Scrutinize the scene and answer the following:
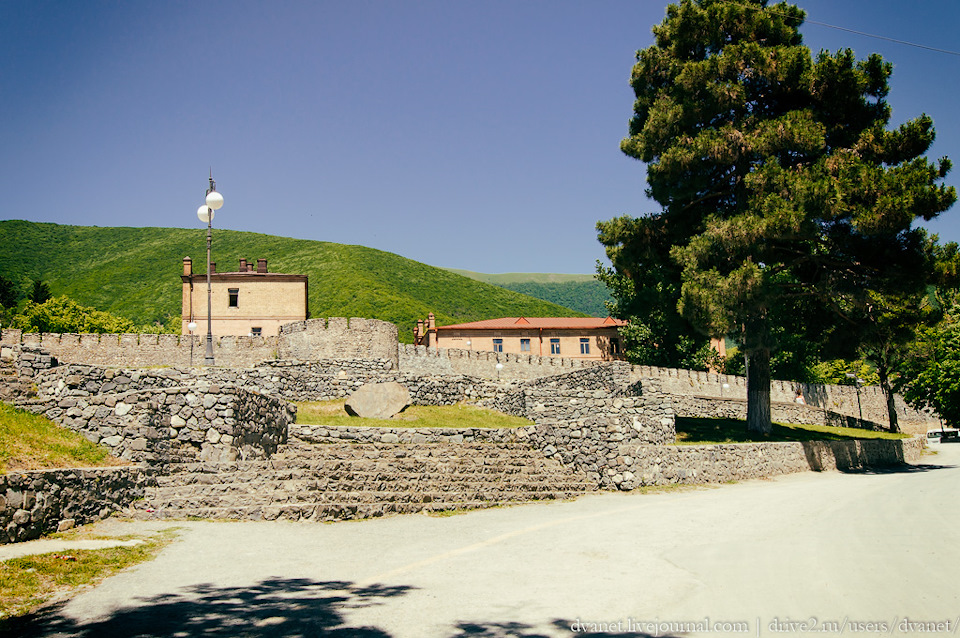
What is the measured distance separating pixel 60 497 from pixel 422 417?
40.9 ft

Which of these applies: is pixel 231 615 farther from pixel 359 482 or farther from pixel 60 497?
pixel 359 482

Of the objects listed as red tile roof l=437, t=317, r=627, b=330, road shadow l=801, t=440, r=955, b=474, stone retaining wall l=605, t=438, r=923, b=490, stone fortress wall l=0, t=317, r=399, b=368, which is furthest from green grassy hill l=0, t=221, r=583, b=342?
stone retaining wall l=605, t=438, r=923, b=490

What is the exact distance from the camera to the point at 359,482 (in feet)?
47.2

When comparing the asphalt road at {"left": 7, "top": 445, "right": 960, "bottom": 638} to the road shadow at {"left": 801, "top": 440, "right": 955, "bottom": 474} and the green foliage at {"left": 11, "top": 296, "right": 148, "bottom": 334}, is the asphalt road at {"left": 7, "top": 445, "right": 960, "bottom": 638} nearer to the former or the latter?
the road shadow at {"left": 801, "top": 440, "right": 955, "bottom": 474}

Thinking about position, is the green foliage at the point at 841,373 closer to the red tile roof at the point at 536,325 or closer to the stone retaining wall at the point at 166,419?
the red tile roof at the point at 536,325

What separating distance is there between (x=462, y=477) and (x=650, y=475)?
5664 millimetres

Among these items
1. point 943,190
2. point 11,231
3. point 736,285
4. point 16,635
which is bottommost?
point 16,635

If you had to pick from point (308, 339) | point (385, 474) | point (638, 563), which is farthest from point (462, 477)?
point (308, 339)

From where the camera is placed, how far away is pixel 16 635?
5.72 m

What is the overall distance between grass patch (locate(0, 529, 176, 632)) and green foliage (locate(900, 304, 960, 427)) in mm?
31891

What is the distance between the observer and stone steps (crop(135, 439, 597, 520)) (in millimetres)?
12492

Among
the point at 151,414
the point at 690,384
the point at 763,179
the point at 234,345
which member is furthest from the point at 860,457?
the point at 234,345

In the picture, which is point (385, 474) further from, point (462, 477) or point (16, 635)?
point (16, 635)

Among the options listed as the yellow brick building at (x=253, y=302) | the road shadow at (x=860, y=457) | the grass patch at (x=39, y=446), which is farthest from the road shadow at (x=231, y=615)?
the yellow brick building at (x=253, y=302)
